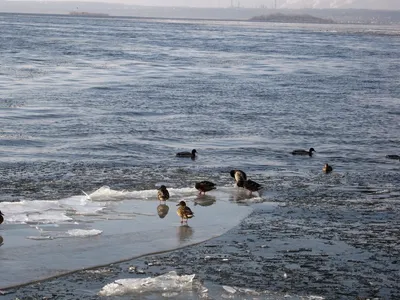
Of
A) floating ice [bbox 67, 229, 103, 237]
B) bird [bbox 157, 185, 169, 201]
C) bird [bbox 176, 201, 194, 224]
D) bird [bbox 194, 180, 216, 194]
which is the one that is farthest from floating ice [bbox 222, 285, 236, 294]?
bird [bbox 194, 180, 216, 194]

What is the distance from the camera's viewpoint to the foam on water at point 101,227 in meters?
10.0

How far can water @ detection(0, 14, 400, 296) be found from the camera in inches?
468

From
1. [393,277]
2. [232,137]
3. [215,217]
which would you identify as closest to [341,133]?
[232,137]

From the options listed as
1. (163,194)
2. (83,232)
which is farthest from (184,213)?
(83,232)

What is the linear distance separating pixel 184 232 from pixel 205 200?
2102 millimetres

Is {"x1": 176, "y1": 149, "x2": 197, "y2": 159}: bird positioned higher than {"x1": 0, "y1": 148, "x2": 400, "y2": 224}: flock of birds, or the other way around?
{"x1": 0, "y1": 148, "x2": 400, "y2": 224}: flock of birds

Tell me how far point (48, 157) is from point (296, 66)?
101 feet

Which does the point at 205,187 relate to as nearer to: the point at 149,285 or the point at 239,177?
the point at 239,177

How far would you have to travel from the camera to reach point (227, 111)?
2553cm

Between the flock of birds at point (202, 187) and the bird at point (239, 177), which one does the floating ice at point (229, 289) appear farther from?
the bird at point (239, 177)

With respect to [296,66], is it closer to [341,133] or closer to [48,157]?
[341,133]

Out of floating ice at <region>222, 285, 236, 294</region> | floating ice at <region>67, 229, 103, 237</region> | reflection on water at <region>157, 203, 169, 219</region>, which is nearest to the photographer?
floating ice at <region>222, 285, 236, 294</region>

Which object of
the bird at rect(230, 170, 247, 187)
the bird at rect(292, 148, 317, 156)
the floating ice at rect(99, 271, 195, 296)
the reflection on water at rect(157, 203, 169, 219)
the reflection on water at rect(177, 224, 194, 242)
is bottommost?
the bird at rect(292, 148, 317, 156)

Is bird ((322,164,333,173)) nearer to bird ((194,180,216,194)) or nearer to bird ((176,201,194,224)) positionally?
bird ((194,180,216,194))
